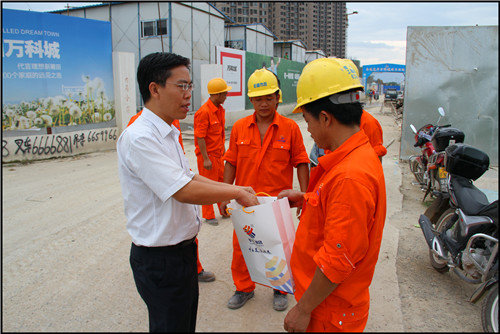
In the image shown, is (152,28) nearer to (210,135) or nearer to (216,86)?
(216,86)

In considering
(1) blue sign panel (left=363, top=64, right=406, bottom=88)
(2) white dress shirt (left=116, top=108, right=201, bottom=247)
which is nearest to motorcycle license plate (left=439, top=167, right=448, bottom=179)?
(2) white dress shirt (left=116, top=108, right=201, bottom=247)

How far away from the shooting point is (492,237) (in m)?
2.73

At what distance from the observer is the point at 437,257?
11.1 ft

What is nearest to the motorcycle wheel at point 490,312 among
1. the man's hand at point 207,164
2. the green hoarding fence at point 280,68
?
the man's hand at point 207,164

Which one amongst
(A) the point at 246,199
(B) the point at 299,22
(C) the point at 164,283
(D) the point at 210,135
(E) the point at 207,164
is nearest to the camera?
(C) the point at 164,283

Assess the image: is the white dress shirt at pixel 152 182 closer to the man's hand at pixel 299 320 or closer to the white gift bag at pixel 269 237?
the white gift bag at pixel 269 237

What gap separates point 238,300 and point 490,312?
6.19 feet

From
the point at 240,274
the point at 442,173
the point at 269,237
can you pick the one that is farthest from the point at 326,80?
the point at 442,173

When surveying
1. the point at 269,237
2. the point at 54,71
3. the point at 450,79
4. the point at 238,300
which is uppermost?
the point at 54,71

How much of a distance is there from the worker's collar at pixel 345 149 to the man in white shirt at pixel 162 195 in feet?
1.86

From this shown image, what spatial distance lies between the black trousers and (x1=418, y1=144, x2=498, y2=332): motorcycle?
2145mm

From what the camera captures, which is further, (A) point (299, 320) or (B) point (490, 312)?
(B) point (490, 312)

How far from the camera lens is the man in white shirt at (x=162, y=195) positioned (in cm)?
162

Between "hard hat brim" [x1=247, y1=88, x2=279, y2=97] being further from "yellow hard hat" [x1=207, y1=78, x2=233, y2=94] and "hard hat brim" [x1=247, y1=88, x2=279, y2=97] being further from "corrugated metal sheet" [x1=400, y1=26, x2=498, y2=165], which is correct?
"corrugated metal sheet" [x1=400, y1=26, x2=498, y2=165]
